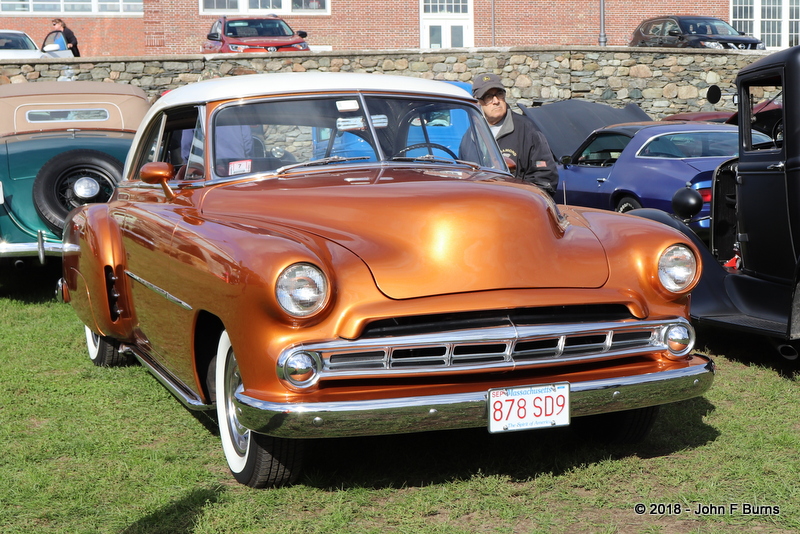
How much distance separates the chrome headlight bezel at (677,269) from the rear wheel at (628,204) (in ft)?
20.8

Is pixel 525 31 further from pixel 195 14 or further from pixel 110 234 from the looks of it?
pixel 110 234

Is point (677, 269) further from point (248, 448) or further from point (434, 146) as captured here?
point (248, 448)

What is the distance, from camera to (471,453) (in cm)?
414

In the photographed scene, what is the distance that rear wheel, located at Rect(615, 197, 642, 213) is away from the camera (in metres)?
10.1

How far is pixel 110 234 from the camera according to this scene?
5.05 meters

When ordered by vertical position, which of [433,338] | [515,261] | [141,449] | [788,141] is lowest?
[141,449]

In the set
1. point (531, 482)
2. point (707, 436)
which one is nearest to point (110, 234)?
point (531, 482)

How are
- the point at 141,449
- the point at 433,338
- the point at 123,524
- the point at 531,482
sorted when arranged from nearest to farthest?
the point at 433,338
the point at 123,524
the point at 531,482
the point at 141,449

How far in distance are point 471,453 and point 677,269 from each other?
1.23 metres

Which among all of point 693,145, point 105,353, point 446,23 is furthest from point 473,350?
point 446,23

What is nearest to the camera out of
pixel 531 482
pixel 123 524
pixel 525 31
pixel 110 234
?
pixel 123 524

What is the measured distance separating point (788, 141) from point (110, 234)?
3914 mm

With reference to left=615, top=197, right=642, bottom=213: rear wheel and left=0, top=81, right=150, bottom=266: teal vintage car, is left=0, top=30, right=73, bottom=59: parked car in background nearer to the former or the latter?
left=0, top=81, right=150, bottom=266: teal vintage car

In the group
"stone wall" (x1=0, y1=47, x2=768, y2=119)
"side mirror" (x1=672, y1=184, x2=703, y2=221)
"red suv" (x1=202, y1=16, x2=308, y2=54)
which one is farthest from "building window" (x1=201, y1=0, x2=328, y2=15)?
"side mirror" (x1=672, y1=184, x2=703, y2=221)
